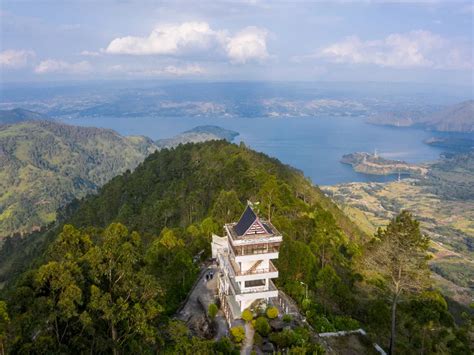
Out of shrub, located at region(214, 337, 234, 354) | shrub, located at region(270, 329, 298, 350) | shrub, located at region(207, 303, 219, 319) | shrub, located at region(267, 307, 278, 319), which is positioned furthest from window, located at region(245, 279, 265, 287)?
shrub, located at region(214, 337, 234, 354)

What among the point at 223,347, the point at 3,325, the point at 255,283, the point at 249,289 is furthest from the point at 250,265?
the point at 3,325

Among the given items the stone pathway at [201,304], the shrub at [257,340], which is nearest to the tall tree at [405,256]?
the shrub at [257,340]

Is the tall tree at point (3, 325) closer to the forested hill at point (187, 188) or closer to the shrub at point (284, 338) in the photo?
the shrub at point (284, 338)

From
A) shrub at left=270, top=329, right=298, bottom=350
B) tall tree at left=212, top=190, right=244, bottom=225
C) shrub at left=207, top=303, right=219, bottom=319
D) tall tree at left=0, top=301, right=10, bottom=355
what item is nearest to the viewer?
tall tree at left=0, top=301, right=10, bottom=355

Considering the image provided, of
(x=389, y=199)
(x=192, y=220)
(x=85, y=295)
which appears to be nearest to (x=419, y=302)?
(x=85, y=295)

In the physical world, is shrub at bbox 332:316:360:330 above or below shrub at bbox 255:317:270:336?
below

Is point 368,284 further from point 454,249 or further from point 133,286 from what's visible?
point 454,249

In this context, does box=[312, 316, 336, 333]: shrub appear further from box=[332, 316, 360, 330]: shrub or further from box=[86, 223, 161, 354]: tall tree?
box=[86, 223, 161, 354]: tall tree
